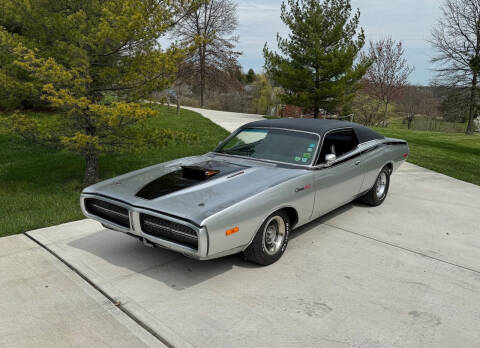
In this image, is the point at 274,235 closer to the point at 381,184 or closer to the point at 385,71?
the point at 381,184

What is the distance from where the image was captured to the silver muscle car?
11.1 feet

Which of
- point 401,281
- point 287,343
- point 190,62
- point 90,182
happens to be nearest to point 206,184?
point 287,343

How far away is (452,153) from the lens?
1265 centimetres

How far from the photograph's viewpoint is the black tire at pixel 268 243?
12.4 feet

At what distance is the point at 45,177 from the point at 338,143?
6.17m

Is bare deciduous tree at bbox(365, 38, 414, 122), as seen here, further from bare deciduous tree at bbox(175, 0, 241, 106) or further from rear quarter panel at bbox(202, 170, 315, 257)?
rear quarter panel at bbox(202, 170, 315, 257)

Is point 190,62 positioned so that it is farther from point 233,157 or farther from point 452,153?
point 233,157

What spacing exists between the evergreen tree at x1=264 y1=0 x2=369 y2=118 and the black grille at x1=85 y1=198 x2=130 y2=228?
1250 cm

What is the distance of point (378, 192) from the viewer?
20.1 ft

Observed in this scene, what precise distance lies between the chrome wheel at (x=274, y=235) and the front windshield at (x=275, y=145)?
2.76ft

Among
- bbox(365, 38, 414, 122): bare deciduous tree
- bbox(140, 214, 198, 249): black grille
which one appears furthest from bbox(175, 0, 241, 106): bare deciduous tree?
bbox(140, 214, 198, 249): black grille

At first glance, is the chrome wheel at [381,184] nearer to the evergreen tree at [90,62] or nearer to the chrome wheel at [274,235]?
the chrome wheel at [274,235]

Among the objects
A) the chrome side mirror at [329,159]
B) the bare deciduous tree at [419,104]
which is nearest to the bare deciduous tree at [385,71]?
the bare deciduous tree at [419,104]

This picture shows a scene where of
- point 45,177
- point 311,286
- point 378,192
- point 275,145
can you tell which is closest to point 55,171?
point 45,177
